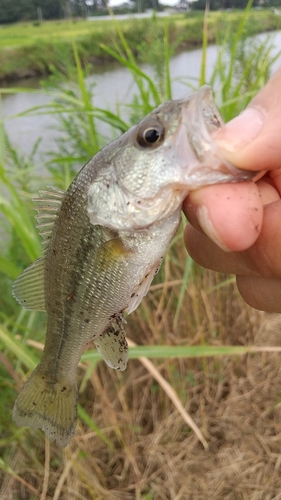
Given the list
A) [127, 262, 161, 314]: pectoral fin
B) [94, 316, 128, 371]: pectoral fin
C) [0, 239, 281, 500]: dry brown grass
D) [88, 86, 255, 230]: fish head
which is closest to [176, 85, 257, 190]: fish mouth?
[88, 86, 255, 230]: fish head

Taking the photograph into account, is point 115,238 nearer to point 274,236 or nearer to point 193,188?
point 193,188

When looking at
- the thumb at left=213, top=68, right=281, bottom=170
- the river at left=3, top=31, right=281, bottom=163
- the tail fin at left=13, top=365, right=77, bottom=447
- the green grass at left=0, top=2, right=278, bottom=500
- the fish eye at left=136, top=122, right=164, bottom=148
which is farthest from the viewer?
the river at left=3, top=31, right=281, bottom=163

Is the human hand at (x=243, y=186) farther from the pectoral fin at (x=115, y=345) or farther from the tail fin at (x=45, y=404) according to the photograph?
the tail fin at (x=45, y=404)

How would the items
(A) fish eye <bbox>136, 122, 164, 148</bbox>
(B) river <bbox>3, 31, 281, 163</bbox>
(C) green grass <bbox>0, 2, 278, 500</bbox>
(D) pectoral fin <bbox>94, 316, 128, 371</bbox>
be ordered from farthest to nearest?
(B) river <bbox>3, 31, 281, 163</bbox>
(C) green grass <bbox>0, 2, 278, 500</bbox>
(D) pectoral fin <bbox>94, 316, 128, 371</bbox>
(A) fish eye <bbox>136, 122, 164, 148</bbox>

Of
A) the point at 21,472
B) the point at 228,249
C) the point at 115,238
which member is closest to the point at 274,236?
the point at 228,249

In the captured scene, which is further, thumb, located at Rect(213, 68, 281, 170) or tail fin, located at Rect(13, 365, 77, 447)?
tail fin, located at Rect(13, 365, 77, 447)

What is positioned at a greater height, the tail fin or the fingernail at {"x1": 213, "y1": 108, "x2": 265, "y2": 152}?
the fingernail at {"x1": 213, "y1": 108, "x2": 265, "y2": 152}

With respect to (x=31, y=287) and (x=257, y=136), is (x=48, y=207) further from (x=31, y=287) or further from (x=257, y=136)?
(x=257, y=136)

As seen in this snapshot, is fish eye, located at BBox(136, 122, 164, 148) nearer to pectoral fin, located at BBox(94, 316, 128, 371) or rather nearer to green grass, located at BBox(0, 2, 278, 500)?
pectoral fin, located at BBox(94, 316, 128, 371)
